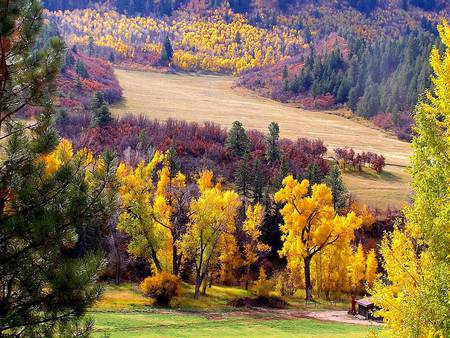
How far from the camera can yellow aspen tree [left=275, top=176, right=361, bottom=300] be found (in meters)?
42.8

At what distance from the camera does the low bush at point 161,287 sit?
123 ft

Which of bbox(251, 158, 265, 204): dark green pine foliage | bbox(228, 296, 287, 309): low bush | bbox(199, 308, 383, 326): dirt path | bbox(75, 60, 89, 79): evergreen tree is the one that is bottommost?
bbox(228, 296, 287, 309): low bush

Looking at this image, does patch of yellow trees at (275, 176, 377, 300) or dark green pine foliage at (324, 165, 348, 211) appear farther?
dark green pine foliage at (324, 165, 348, 211)

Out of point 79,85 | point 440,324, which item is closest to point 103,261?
point 440,324

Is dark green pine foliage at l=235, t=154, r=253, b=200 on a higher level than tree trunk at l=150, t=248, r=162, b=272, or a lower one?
higher

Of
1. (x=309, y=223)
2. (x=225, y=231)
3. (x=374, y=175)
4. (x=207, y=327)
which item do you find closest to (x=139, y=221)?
(x=225, y=231)

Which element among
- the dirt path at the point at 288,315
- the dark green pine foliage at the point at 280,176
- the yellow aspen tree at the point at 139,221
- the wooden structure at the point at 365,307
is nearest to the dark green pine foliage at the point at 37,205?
the dirt path at the point at 288,315

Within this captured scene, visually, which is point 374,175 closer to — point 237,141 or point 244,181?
point 237,141

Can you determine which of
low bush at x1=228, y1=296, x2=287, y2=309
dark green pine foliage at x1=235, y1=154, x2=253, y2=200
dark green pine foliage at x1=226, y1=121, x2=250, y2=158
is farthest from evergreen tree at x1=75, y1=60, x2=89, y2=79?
low bush at x1=228, y1=296, x2=287, y2=309

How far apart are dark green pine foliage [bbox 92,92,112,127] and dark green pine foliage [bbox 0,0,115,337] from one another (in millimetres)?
74151

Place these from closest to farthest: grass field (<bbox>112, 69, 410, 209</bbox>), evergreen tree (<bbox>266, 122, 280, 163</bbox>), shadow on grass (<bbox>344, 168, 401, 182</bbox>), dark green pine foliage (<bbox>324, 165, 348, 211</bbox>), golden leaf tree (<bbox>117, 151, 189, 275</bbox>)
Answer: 1. golden leaf tree (<bbox>117, 151, 189, 275</bbox>)
2. dark green pine foliage (<bbox>324, 165, 348, 211</bbox>)
3. grass field (<bbox>112, 69, 410, 209</bbox>)
4. evergreen tree (<bbox>266, 122, 280, 163</bbox>)
5. shadow on grass (<bbox>344, 168, 401, 182</bbox>)

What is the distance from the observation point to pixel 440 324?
39.9 feet

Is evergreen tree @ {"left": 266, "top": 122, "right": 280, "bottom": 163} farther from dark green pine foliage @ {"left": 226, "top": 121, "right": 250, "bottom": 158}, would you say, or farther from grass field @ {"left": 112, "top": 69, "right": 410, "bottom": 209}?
Result: grass field @ {"left": 112, "top": 69, "right": 410, "bottom": 209}

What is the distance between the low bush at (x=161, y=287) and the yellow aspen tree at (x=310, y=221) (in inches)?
413
